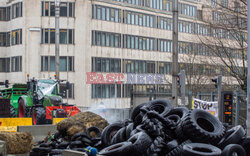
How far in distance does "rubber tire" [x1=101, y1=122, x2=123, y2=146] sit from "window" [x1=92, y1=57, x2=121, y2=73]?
48644 millimetres

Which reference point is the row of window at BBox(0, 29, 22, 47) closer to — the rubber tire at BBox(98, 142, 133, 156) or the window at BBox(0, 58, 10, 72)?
the window at BBox(0, 58, 10, 72)

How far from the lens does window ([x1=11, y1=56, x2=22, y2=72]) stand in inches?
2378

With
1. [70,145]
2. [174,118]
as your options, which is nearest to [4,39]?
[70,145]

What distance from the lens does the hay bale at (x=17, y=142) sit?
13406mm

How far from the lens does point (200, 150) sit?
9812 millimetres

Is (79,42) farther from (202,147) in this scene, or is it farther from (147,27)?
(202,147)

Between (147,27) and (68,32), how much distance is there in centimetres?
1397

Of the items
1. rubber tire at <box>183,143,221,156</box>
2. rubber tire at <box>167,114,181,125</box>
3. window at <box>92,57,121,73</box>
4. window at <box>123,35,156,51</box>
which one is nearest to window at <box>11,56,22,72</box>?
window at <box>92,57,121,73</box>

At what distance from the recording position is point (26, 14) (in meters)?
59.3

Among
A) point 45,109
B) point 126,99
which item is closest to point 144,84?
point 126,99

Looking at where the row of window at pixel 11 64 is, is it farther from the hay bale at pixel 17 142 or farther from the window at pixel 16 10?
the hay bale at pixel 17 142

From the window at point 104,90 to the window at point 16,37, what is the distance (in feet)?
36.7

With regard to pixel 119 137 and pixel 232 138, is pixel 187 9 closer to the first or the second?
pixel 119 137

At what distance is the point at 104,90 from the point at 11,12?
1617cm
